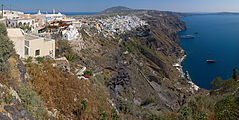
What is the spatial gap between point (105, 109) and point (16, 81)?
6.24 meters

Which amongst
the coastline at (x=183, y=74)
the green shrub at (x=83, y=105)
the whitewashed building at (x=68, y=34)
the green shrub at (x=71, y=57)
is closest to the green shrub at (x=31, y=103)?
the green shrub at (x=83, y=105)

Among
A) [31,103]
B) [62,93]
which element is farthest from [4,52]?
[62,93]

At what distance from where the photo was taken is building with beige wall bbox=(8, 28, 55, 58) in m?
12.5

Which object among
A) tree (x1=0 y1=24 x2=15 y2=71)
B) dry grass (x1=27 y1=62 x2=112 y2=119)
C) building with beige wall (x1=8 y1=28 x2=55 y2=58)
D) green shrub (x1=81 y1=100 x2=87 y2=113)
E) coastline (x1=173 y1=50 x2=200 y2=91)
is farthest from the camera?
coastline (x1=173 y1=50 x2=200 y2=91)

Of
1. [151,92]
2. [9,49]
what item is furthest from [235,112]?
[151,92]

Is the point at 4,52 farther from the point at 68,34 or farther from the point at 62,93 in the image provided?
the point at 68,34

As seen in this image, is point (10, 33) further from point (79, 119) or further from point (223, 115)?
point (223, 115)

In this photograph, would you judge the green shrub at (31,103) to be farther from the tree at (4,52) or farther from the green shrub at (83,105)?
the green shrub at (83,105)

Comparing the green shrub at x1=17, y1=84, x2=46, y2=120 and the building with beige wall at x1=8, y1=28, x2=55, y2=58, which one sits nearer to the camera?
the green shrub at x1=17, y1=84, x2=46, y2=120

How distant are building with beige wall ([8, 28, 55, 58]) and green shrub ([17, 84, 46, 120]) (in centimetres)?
518

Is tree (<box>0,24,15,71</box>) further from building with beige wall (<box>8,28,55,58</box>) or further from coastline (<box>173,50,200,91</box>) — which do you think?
coastline (<box>173,50,200,91</box>)

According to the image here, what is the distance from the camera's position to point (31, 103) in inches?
314

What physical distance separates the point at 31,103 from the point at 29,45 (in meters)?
6.60

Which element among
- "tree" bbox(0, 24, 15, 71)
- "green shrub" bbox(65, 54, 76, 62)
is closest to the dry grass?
"tree" bbox(0, 24, 15, 71)
